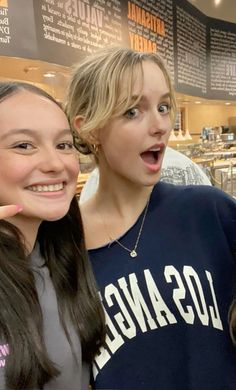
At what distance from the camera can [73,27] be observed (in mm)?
2914

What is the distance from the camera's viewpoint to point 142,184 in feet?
3.27

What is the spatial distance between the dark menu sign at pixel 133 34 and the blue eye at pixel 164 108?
1.67m

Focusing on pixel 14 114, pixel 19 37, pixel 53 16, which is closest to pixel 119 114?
pixel 14 114

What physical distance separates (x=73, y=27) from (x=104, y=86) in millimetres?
2201

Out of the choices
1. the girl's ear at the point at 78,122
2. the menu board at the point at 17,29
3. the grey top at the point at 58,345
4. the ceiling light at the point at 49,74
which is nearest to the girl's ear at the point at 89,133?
the girl's ear at the point at 78,122

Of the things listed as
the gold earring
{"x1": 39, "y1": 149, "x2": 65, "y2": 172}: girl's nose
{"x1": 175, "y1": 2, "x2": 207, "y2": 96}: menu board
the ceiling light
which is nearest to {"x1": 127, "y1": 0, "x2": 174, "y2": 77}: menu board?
{"x1": 175, "y1": 2, "x2": 207, "y2": 96}: menu board

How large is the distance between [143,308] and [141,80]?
0.53 m

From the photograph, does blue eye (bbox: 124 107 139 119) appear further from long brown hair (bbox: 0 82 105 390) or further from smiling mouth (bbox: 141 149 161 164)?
long brown hair (bbox: 0 82 105 390)

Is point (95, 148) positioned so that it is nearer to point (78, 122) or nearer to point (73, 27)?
point (78, 122)

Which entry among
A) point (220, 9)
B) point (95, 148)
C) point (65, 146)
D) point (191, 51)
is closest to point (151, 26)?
point (191, 51)

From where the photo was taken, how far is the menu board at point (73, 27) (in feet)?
8.51

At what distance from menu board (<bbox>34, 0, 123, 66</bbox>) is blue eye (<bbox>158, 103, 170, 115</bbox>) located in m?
1.78

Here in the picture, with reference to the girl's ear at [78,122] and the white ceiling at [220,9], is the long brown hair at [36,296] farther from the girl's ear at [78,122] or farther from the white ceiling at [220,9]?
the white ceiling at [220,9]

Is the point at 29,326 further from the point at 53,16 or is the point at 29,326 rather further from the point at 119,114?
the point at 53,16
